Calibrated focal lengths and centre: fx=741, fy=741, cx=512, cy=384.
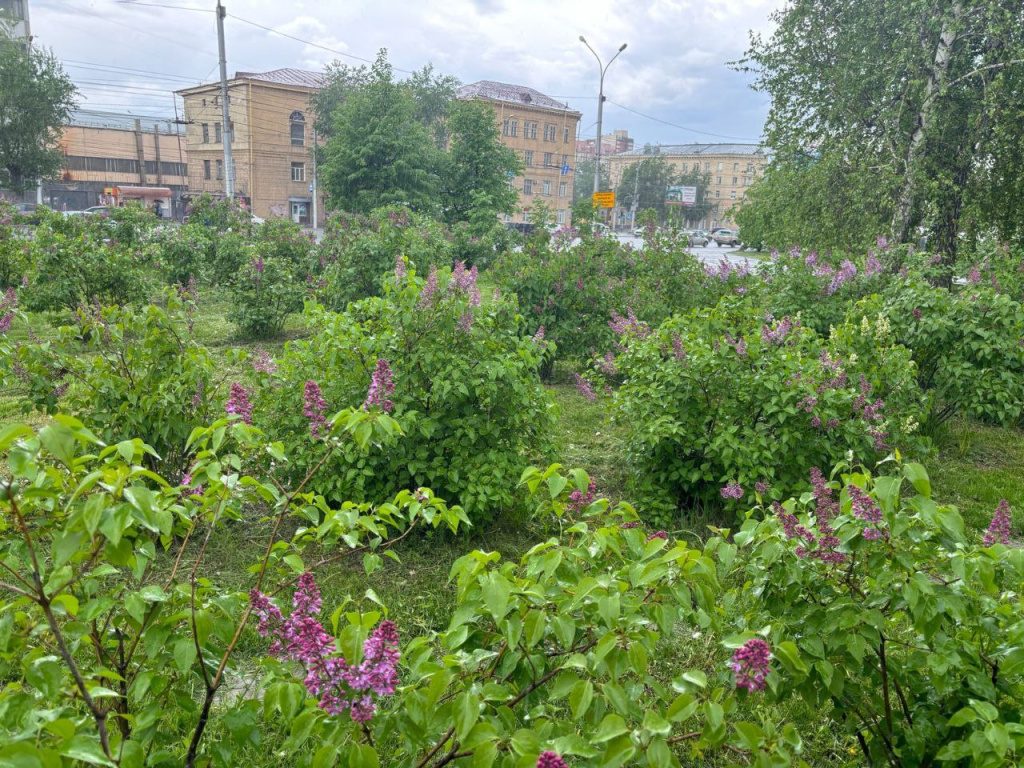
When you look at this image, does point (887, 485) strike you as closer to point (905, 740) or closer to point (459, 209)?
point (905, 740)

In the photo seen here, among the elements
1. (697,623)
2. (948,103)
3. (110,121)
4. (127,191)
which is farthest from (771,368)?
(110,121)

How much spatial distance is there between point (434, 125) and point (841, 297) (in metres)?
39.8

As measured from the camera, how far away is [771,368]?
15.1ft

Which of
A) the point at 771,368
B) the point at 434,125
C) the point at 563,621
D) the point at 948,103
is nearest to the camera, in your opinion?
the point at 563,621

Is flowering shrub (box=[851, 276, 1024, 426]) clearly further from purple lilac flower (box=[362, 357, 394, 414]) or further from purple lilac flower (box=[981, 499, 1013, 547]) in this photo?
purple lilac flower (box=[362, 357, 394, 414])

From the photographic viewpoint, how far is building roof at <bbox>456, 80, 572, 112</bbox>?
57.7 m

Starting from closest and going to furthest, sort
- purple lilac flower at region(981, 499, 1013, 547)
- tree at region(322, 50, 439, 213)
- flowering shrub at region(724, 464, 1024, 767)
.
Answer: flowering shrub at region(724, 464, 1024, 767) < purple lilac flower at region(981, 499, 1013, 547) < tree at region(322, 50, 439, 213)

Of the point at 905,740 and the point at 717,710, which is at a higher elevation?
the point at 717,710

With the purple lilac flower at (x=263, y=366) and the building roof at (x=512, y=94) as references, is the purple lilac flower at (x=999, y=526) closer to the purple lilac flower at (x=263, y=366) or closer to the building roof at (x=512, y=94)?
the purple lilac flower at (x=263, y=366)

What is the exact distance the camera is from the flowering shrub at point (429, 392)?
13.6ft

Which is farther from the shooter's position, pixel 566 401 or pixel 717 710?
pixel 566 401

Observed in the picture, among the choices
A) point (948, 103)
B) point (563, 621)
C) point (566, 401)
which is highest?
point (948, 103)

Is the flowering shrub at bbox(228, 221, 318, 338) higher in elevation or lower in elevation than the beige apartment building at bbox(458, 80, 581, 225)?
lower

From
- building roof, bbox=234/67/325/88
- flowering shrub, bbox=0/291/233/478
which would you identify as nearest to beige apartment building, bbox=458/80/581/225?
building roof, bbox=234/67/325/88
